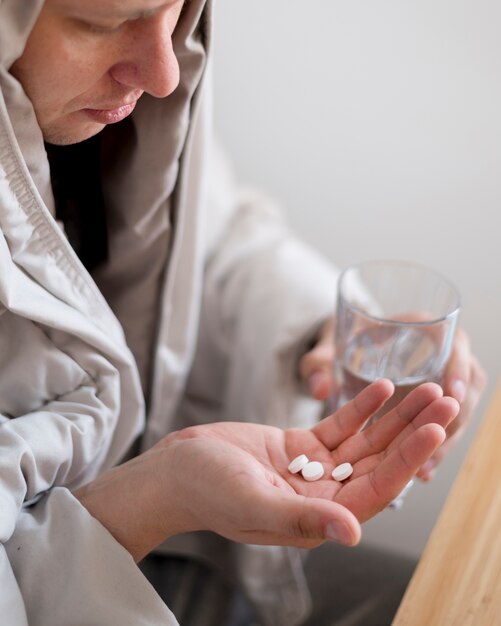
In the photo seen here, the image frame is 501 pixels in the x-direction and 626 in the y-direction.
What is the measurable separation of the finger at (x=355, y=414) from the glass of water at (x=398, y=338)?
79 mm

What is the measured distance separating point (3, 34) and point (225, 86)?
121 cm

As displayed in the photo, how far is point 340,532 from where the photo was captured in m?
0.53

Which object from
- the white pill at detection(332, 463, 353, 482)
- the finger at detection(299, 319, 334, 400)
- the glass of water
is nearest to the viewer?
the white pill at detection(332, 463, 353, 482)

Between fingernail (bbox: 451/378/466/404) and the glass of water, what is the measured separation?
0.02 m

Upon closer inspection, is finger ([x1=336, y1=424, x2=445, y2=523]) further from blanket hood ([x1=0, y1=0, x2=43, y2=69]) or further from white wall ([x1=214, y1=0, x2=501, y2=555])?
white wall ([x1=214, y1=0, x2=501, y2=555])

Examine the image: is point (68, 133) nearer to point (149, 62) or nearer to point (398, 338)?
point (149, 62)

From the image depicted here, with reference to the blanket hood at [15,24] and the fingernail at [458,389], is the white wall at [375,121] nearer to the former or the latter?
the fingernail at [458,389]

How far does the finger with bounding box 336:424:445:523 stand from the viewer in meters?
0.58

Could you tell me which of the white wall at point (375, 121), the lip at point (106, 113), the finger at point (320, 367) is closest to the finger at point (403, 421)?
the finger at point (320, 367)

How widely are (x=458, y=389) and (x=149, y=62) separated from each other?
1.28 ft

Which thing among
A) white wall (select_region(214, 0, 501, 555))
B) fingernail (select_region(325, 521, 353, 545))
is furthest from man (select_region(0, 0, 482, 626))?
white wall (select_region(214, 0, 501, 555))

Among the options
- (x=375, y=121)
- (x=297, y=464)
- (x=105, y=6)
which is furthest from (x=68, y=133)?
(x=375, y=121)

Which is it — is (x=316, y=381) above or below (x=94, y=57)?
below

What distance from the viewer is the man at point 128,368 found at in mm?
600
